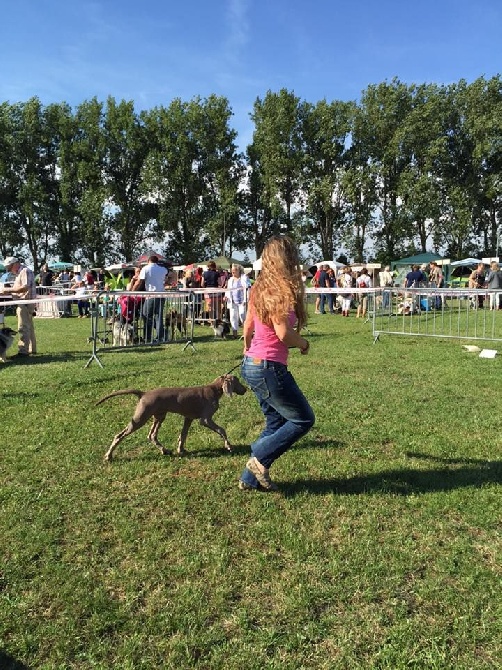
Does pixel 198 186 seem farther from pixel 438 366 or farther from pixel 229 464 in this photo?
pixel 229 464

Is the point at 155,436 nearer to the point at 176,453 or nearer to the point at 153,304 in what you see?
the point at 176,453

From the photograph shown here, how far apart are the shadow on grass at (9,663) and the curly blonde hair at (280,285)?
2175mm

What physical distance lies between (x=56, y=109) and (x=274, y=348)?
49.1 meters

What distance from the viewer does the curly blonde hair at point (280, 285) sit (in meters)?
3.27

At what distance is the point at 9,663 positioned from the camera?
2.07m

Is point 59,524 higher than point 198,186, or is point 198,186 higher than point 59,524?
point 198,186

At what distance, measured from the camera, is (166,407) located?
13.4 feet

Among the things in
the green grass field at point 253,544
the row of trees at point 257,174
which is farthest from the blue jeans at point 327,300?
the row of trees at point 257,174

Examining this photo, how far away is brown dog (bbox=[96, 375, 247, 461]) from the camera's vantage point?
4.07 meters

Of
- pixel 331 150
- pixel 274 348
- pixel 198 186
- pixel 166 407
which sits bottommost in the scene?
pixel 166 407

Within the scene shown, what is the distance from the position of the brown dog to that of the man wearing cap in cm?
604

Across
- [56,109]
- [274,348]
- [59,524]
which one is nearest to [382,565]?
[274,348]

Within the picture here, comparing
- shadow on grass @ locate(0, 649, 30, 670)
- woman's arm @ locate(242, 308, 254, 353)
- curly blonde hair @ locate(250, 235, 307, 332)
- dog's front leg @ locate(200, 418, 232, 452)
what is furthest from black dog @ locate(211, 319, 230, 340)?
shadow on grass @ locate(0, 649, 30, 670)

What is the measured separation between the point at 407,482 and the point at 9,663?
2.75 metres
